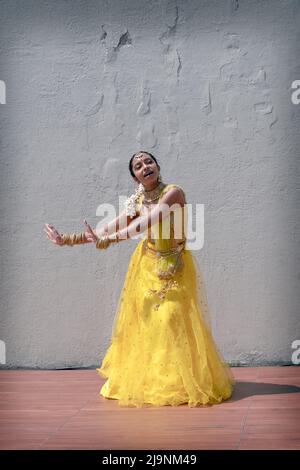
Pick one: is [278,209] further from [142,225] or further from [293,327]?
[142,225]

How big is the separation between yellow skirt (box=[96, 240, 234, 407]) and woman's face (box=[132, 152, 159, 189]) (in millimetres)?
386

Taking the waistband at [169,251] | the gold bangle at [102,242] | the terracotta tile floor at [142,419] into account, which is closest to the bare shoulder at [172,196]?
the waistband at [169,251]

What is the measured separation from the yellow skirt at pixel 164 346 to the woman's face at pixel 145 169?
1.27ft

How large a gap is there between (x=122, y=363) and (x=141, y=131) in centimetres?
171

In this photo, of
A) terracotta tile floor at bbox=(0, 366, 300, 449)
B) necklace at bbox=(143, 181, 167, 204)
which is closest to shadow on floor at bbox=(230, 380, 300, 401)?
terracotta tile floor at bbox=(0, 366, 300, 449)

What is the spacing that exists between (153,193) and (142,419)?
1.22m

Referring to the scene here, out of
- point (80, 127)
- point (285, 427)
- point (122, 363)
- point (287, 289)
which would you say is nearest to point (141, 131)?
point (80, 127)

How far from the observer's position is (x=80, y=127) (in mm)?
5906

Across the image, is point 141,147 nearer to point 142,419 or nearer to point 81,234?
point 81,234

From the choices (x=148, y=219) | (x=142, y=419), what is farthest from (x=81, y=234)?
(x=142, y=419)

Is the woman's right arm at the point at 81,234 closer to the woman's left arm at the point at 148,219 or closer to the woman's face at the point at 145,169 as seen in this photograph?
the woman's left arm at the point at 148,219

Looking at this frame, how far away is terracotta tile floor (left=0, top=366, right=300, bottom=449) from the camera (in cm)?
365

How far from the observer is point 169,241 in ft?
15.7

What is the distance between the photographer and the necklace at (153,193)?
4801mm
